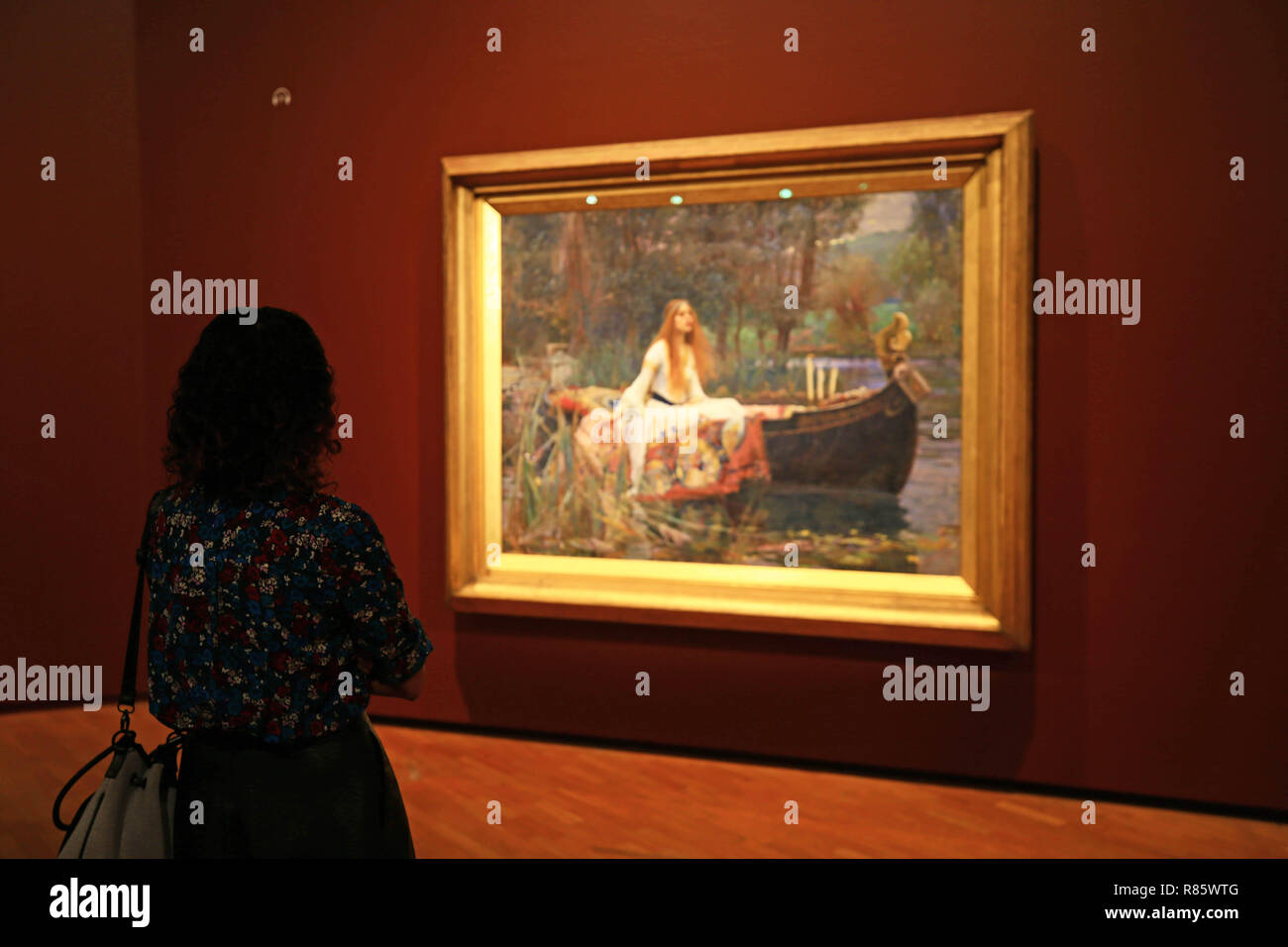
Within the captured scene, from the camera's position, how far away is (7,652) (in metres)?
5.90

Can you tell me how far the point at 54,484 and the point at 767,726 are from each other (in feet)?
13.2

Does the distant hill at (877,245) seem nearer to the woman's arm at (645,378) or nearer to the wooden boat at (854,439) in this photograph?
the wooden boat at (854,439)

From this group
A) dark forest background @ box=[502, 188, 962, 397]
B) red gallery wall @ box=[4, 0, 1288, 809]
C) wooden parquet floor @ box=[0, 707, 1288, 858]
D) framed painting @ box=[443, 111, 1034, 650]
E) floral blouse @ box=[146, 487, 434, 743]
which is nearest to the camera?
floral blouse @ box=[146, 487, 434, 743]

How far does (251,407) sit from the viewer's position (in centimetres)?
203

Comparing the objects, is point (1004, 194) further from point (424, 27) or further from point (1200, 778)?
point (424, 27)

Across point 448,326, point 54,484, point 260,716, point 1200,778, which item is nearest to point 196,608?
point 260,716

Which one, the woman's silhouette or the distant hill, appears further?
the distant hill

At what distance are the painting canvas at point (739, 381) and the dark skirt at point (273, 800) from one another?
3.16 meters

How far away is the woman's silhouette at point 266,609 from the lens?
6.68 feet

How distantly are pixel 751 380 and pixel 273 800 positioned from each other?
338 cm

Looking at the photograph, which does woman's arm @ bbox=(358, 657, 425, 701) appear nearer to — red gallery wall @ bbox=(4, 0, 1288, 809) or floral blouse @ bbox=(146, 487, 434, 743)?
floral blouse @ bbox=(146, 487, 434, 743)

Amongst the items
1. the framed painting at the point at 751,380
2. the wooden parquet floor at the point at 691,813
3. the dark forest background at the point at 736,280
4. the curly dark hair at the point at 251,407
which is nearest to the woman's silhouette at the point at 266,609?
the curly dark hair at the point at 251,407

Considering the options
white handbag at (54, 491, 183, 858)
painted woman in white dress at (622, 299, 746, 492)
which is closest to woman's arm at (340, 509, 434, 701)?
white handbag at (54, 491, 183, 858)

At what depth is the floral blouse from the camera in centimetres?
203
